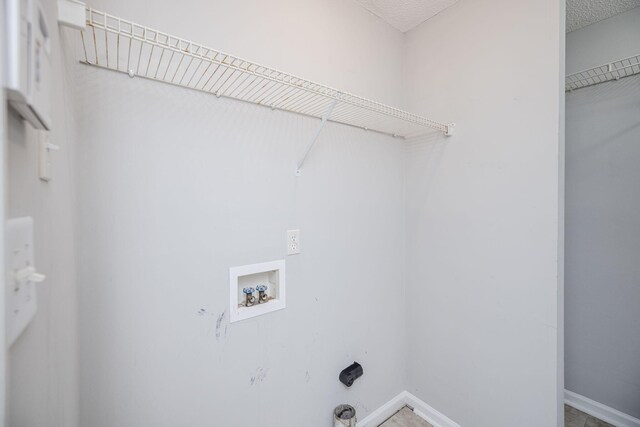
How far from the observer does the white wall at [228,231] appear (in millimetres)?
891

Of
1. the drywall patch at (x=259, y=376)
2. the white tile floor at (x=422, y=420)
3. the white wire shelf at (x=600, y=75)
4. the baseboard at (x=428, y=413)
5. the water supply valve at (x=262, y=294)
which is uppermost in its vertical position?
the white wire shelf at (x=600, y=75)

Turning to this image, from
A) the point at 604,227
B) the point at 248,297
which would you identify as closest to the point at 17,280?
the point at 248,297

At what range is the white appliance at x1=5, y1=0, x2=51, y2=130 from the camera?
A: 284 millimetres

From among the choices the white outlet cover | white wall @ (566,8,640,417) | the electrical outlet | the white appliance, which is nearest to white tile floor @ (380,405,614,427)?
white wall @ (566,8,640,417)

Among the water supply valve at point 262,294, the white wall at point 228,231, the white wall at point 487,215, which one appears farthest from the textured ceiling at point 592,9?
the water supply valve at point 262,294

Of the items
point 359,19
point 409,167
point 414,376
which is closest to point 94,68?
point 359,19

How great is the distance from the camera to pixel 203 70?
1022 mm

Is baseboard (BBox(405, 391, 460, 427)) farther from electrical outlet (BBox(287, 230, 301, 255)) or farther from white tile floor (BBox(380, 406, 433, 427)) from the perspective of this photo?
electrical outlet (BBox(287, 230, 301, 255))

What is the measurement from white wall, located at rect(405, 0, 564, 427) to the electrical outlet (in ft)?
2.99

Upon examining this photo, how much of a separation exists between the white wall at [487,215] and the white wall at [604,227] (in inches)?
38.0

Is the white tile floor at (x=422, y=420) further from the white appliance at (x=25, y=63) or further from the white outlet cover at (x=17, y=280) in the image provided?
Answer: the white appliance at (x=25, y=63)

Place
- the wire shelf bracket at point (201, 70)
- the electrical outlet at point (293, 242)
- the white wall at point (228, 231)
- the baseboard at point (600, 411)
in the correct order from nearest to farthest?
the wire shelf bracket at point (201, 70) < the white wall at point (228, 231) < the electrical outlet at point (293, 242) < the baseboard at point (600, 411)

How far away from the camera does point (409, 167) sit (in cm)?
184

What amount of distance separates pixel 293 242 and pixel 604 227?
210cm
